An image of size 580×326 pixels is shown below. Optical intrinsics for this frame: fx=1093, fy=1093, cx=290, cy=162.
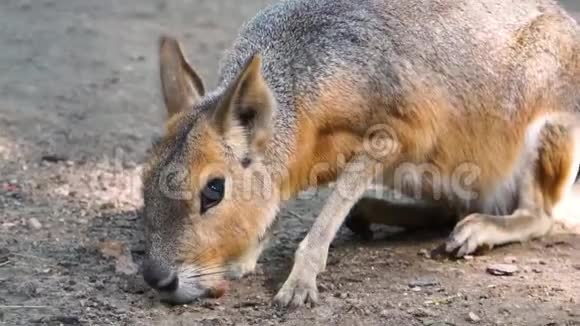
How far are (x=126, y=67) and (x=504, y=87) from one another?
11.4ft

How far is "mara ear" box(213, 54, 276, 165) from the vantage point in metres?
3.99

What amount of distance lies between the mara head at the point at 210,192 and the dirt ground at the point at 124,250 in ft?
0.58

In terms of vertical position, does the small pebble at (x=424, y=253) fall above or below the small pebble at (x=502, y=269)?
below

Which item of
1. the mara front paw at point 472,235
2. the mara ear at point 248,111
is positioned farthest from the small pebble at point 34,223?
the mara front paw at point 472,235

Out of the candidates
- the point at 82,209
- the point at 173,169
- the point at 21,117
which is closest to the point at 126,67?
the point at 21,117

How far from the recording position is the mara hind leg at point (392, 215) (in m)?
4.94

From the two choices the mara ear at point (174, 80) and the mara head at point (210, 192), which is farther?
the mara ear at point (174, 80)

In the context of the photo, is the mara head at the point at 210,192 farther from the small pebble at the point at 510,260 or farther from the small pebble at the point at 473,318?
the small pebble at the point at 510,260

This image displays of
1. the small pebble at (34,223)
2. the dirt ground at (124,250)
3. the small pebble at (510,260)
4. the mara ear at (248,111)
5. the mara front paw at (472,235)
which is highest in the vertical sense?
the mara ear at (248,111)

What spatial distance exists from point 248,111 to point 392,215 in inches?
44.8

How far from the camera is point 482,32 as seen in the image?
4707mm

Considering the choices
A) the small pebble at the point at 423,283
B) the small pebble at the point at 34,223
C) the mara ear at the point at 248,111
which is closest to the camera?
the mara ear at the point at 248,111

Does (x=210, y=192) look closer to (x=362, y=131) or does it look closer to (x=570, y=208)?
(x=362, y=131)

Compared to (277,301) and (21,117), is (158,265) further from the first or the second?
(21,117)
